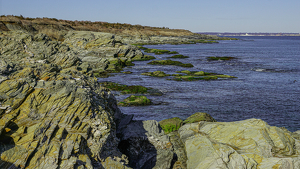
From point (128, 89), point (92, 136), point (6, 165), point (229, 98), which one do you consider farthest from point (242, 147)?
point (128, 89)

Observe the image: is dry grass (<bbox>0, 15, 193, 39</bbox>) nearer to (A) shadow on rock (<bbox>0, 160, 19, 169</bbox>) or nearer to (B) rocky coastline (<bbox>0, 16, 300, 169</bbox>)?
(B) rocky coastline (<bbox>0, 16, 300, 169</bbox>)

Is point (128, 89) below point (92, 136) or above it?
below

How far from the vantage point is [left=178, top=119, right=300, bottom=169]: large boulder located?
453 inches

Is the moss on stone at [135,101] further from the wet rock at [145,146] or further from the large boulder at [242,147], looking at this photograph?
the large boulder at [242,147]

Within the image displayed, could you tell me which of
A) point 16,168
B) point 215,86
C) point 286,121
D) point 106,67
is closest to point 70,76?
point 16,168

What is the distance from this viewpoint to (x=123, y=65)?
5841 cm

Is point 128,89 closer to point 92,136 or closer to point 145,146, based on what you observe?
point 145,146

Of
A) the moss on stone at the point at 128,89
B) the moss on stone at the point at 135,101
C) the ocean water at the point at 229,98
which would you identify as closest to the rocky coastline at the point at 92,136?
the ocean water at the point at 229,98

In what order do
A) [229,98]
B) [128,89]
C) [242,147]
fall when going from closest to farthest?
[242,147], [229,98], [128,89]

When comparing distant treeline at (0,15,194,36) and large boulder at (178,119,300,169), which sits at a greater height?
distant treeline at (0,15,194,36)

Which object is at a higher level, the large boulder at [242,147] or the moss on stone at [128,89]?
the large boulder at [242,147]

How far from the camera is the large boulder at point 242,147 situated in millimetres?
11508

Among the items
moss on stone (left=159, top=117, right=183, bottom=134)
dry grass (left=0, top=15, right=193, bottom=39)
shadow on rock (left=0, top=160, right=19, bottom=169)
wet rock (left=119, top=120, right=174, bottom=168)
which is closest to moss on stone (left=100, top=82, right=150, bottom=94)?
moss on stone (left=159, top=117, right=183, bottom=134)

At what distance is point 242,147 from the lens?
12.8m
